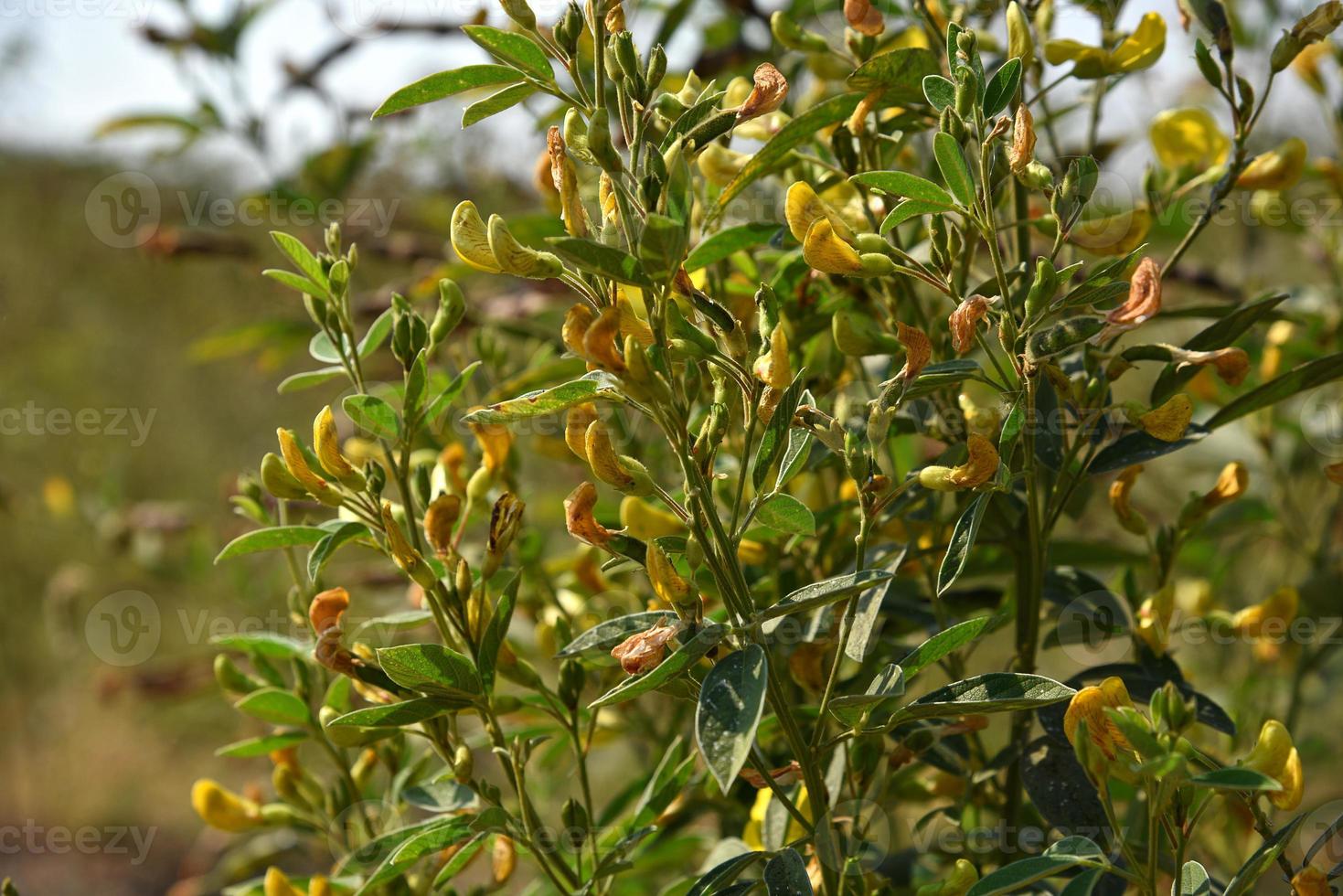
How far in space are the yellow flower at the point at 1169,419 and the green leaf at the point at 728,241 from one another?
0.89 feet

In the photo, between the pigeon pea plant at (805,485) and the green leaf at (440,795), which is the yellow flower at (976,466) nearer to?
the pigeon pea plant at (805,485)

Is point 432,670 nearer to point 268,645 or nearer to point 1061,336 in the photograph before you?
point 268,645

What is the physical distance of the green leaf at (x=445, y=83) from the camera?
1.95 feet

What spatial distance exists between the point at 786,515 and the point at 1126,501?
1.09 feet

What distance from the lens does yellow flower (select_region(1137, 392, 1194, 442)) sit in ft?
2.09

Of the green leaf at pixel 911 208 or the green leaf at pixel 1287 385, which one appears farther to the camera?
the green leaf at pixel 1287 385

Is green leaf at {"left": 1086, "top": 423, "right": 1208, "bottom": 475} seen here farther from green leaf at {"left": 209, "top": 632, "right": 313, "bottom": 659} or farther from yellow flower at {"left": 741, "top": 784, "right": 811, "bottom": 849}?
green leaf at {"left": 209, "top": 632, "right": 313, "bottom": 659}

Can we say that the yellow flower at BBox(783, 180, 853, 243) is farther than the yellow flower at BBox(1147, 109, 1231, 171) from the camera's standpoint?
No

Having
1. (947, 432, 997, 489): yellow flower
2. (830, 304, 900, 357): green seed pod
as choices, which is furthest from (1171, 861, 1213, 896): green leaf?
(830, 304, 900, 357): green seed pod

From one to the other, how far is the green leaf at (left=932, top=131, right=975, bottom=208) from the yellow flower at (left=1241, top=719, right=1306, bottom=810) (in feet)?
1.07

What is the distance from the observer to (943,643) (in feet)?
1.94
